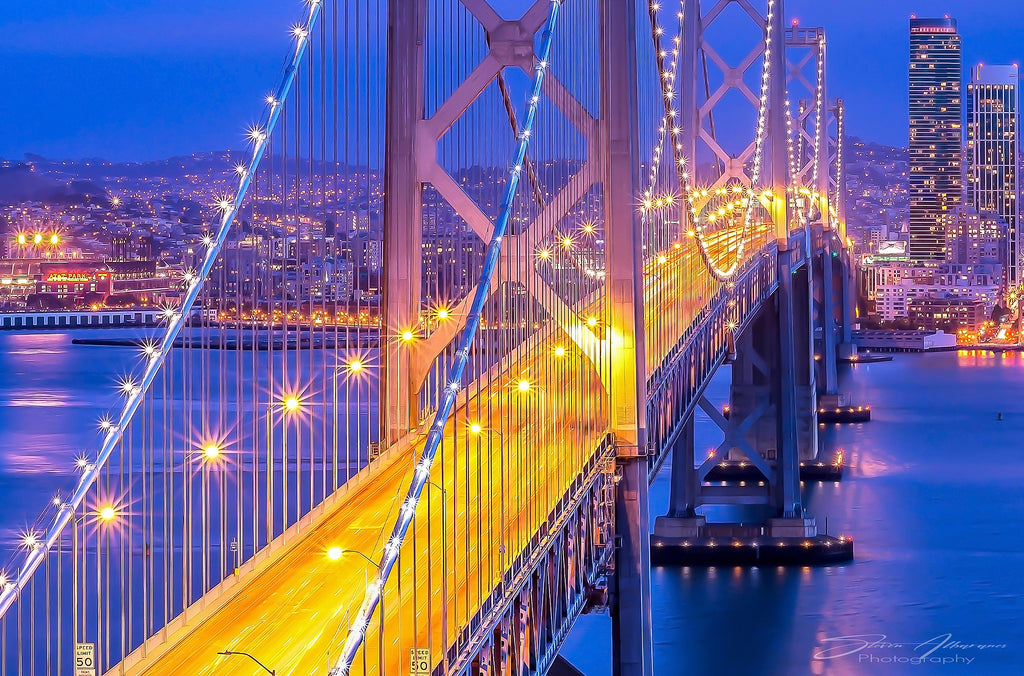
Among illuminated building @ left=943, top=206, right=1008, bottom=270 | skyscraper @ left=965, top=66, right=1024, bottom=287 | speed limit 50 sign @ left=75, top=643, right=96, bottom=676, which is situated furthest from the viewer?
skyscraper @ left=965, top=66, right=1024, bottom=287

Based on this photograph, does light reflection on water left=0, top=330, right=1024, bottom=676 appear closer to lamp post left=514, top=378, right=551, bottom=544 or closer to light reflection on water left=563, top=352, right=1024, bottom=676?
light reflection on water left=563, top=352, right=1024, bottom=676

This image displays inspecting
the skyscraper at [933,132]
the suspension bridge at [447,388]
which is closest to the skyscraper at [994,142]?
the skyscraper at [933,132]

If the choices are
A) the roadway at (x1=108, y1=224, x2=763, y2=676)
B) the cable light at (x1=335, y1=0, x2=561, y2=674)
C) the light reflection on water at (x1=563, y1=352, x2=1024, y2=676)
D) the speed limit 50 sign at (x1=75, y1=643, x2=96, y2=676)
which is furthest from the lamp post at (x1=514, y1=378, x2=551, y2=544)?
the light reflection on water at (x1=563, y1=352, x2=1024, y2=676)

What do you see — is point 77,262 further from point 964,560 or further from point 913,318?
point 913,318

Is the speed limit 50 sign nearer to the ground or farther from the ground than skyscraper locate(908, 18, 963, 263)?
nearer to the ground

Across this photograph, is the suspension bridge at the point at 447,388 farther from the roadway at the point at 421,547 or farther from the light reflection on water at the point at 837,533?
the light reflection on water at the point at 837,533

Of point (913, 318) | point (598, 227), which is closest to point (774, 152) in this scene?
point (598, 227)
